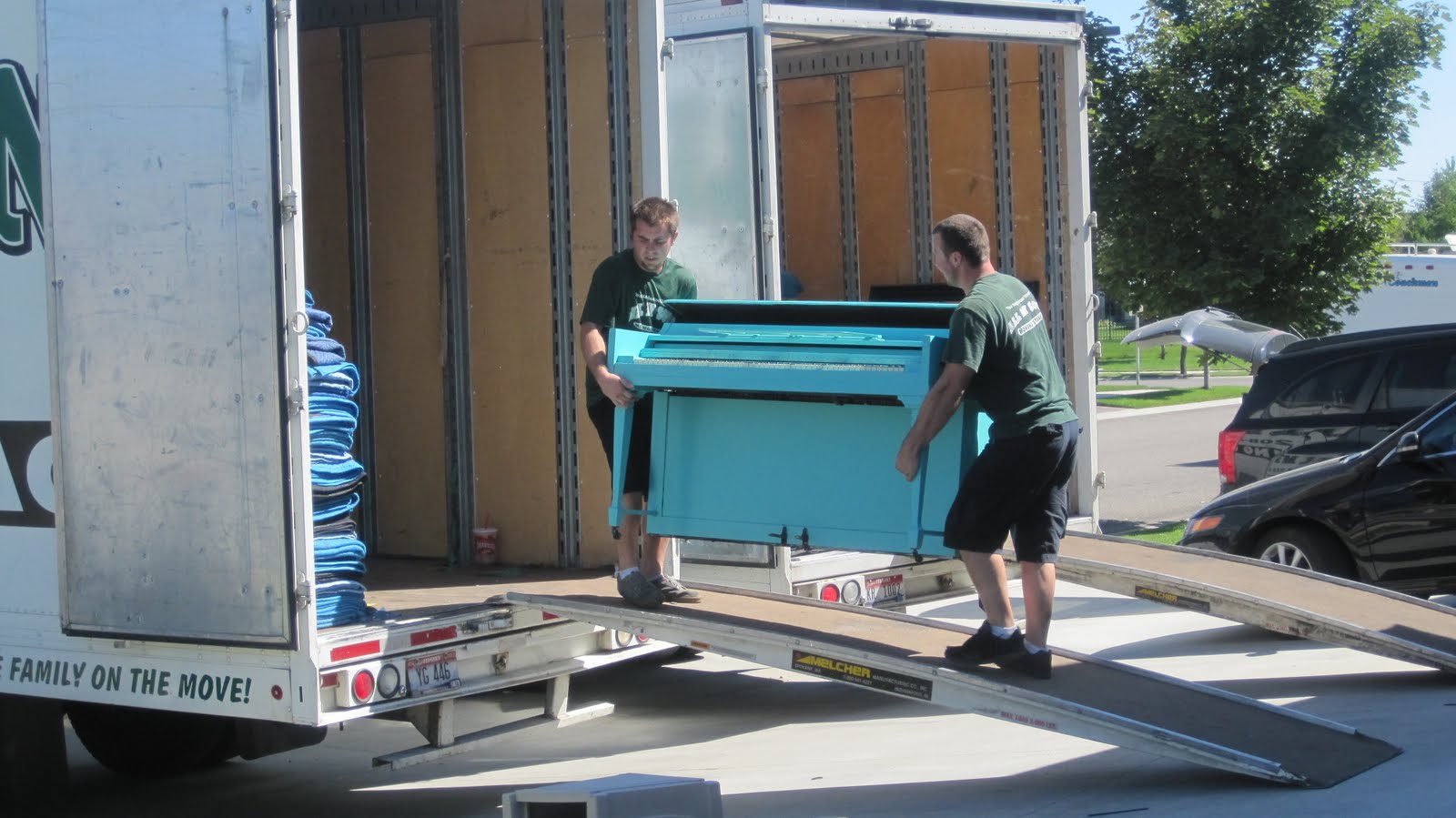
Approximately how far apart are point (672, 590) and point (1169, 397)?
26.6 m

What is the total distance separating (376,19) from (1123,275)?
956cm

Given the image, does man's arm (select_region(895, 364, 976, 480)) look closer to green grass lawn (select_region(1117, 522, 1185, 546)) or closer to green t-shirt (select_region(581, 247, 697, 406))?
green t-shirt (select_region(581, 247, 697, 406))

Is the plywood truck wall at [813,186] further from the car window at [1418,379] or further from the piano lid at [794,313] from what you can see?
the piano lid at [794,313]

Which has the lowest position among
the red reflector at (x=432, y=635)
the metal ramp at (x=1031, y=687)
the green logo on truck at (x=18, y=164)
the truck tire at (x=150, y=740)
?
the truck tire at (x=150, y=740)

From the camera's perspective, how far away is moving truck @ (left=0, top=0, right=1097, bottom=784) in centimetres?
534

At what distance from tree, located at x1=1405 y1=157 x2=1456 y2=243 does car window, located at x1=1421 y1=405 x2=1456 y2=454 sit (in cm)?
3737

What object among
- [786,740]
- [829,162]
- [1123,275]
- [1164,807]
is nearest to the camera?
[1164,807]

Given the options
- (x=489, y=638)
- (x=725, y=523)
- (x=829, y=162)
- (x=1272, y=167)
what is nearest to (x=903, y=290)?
(x=829, y=162)

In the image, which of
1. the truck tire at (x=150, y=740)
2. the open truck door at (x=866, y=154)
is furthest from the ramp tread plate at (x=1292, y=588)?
the truck tire at (x=150, y=740)

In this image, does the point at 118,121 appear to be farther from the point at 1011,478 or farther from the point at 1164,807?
the point at 1164,807

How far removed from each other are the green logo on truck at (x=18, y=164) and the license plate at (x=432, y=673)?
6.72 ft

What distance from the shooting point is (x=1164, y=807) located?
207 inches

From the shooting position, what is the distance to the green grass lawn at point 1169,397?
30094 mm

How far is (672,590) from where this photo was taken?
21.1 ft
